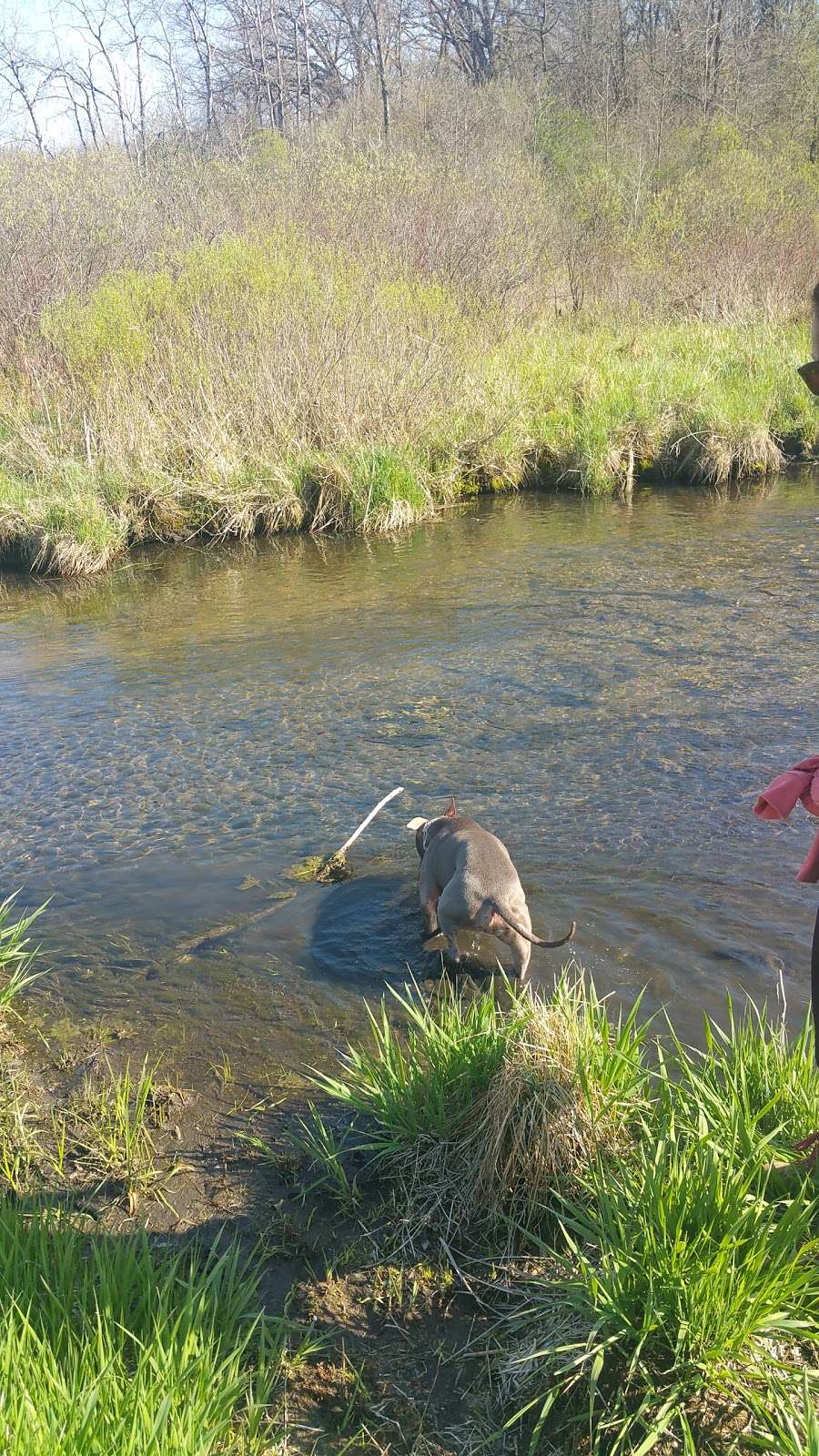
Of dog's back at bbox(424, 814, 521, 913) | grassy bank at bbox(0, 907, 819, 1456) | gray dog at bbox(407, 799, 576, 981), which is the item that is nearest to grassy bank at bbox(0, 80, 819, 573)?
dog's back at bbox(424, 814, 521, 913)

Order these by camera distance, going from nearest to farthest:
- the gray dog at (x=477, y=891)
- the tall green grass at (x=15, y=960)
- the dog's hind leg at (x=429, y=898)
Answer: the tall green grass at (x=15, y=960)
the gray dog at (x=477, y=891)
the dog's hind leg at (x=429, y=898)

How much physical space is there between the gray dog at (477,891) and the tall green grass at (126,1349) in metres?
1.86

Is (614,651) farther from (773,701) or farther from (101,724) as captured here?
(101,724)

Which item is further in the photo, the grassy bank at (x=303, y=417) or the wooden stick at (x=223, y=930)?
the grassy bank at (x=303, y=417)

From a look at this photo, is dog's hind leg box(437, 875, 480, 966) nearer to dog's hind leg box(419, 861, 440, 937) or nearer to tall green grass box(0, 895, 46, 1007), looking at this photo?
dog's hind leg box(419, 861, 440, 937)

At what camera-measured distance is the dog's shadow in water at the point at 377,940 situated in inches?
189

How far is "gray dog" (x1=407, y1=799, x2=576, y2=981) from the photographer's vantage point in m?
4.53

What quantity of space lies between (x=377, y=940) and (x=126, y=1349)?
2.57m

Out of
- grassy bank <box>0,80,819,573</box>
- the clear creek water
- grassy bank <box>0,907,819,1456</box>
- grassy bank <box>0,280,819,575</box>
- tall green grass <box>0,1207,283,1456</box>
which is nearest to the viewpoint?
tall green grass <box>0,1207,283,1456</box>

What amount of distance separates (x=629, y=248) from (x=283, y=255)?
1071 centimetres

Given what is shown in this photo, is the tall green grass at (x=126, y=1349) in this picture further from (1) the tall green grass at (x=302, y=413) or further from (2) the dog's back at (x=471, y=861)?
(1) the tall green grass at (x=302, y=413)

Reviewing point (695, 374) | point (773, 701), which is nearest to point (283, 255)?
point (695, 374)

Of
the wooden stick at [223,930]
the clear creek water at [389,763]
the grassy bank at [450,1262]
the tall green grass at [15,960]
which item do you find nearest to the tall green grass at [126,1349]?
the grassy bank at [450,1262]

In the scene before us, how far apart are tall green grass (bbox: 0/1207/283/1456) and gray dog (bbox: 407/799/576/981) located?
6.11 ft
